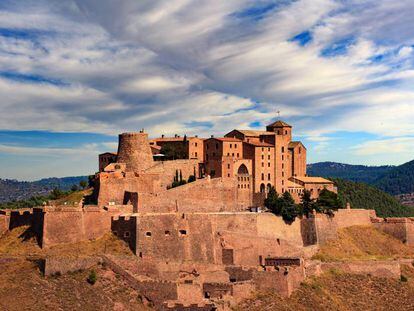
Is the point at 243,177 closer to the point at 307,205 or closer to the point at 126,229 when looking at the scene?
the point at 307,205

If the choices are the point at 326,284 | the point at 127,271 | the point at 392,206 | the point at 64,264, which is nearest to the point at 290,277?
the point at 326,284

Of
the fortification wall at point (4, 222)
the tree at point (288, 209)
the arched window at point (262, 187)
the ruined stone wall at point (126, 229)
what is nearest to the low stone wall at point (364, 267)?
the tree at point (288, 209)

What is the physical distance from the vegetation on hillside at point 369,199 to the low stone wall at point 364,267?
121ft

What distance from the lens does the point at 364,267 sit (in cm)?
5184

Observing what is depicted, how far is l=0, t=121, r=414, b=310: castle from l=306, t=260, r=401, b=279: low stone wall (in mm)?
1650

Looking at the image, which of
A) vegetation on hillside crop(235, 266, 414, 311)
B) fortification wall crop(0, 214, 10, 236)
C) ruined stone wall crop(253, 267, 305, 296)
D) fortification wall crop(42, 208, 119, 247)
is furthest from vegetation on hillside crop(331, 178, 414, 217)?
fortification wall crop(0, 214, 10, 236)

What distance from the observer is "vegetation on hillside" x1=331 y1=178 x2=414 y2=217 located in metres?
93.1

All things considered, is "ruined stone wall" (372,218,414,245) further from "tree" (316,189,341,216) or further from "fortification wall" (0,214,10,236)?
"fortification wall" (0,214,10,236)

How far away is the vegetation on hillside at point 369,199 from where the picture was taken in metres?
93.1

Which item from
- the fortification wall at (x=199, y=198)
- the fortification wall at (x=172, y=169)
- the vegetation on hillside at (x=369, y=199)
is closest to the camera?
the fortification wall at (x=199, y=198)

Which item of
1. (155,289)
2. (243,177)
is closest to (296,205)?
(243,177)

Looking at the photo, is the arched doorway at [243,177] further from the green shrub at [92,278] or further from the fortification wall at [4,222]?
the green shrub at [92,278]

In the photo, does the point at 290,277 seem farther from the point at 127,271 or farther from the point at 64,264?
the point at 64,264

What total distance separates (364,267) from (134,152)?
2214 centimetres
